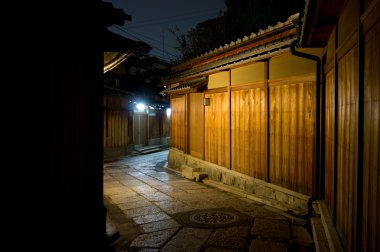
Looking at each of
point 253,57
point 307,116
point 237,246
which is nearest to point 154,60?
point 253,57

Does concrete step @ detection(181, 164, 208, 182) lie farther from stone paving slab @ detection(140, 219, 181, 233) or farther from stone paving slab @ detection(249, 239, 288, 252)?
stone paving slab @ detection(249, 239, 288, 252)

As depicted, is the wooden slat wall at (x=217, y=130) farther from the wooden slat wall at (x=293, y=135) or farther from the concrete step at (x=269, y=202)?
the wooden slat wall at (x=293, y=135)

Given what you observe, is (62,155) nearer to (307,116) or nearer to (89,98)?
(89,98)

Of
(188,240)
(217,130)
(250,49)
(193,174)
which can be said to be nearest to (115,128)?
(193,174)

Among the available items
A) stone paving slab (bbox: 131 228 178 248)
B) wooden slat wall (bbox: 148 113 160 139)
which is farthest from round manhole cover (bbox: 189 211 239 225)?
wooden slat wall (bbox: 148 113 160 139)

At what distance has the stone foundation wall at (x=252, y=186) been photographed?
10047 mm

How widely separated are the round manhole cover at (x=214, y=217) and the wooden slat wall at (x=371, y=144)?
545cm

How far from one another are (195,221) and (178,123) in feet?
36.6

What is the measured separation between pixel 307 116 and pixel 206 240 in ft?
16.2

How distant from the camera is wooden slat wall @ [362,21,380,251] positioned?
3611 mm

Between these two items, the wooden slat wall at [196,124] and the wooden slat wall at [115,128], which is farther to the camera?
the wooden slat wall at [115,128]

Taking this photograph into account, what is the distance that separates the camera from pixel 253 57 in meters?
11.8

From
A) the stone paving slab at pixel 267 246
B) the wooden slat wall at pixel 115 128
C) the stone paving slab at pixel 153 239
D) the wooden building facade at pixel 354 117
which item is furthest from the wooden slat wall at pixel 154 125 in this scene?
the wooden building facade at pixel 354 117

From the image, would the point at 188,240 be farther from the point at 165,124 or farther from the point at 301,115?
Answer: the point at 165,124
